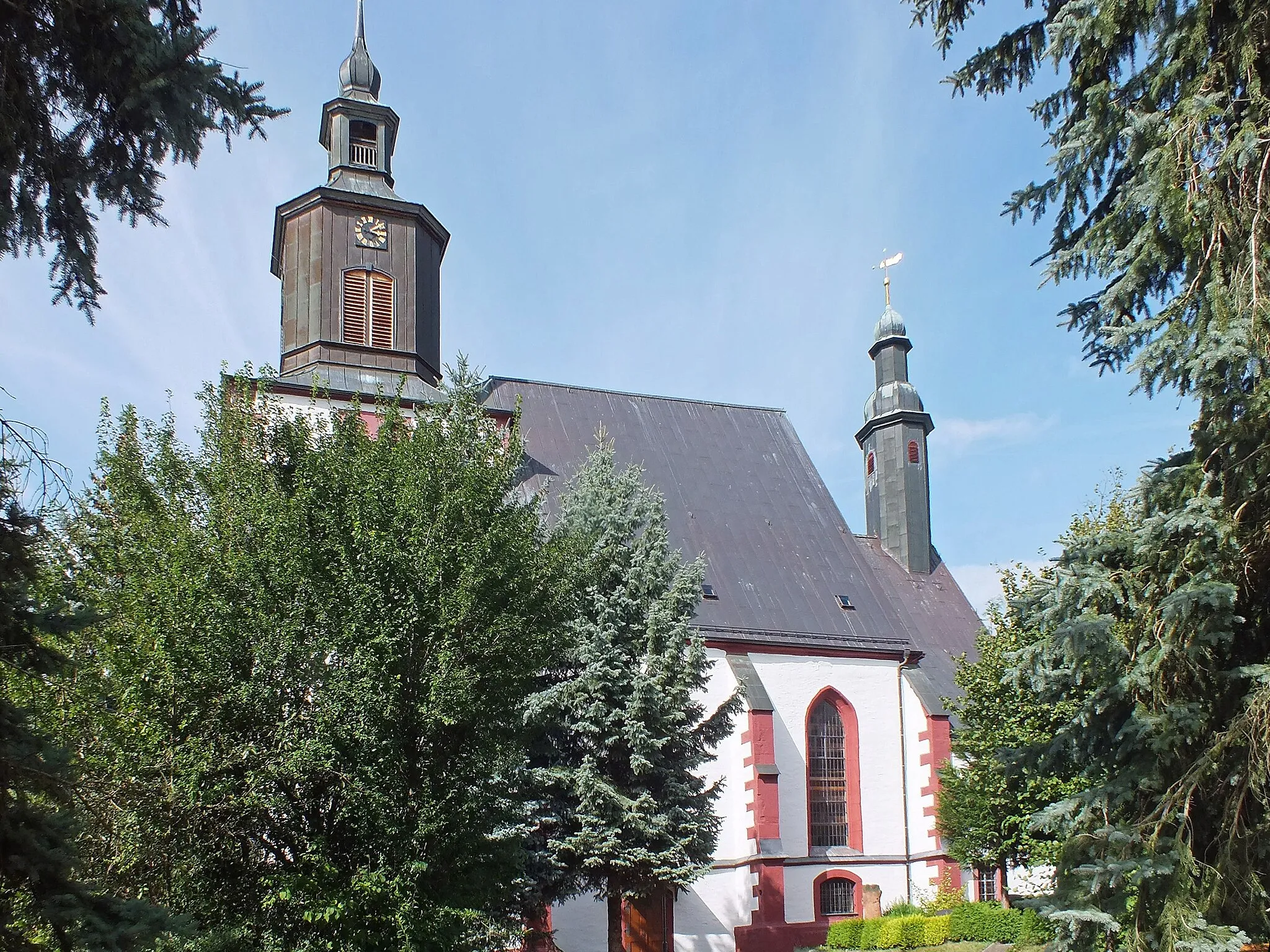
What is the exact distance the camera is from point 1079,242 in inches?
311

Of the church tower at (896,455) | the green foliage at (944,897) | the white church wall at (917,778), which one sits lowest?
the green foliage at (944,897)

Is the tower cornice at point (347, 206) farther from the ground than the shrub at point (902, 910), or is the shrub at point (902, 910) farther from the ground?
the tower cornice at point (347, 206)

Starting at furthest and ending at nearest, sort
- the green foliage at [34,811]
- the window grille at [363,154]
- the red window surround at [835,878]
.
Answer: the window grille at [363,154] < the red window surround at [835,878] < the green foliage at [34,811]

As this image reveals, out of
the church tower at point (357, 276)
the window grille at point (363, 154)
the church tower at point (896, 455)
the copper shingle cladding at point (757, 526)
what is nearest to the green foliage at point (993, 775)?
the copper shingle cladding at point (757, 526)

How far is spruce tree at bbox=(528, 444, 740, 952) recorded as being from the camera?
15797 mm

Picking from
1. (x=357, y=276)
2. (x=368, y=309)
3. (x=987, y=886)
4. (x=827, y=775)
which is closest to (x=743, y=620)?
(x=827, y=775)

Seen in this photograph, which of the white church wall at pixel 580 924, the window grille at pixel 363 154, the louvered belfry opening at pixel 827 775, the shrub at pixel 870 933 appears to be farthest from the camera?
the window grille at pixel 363 154

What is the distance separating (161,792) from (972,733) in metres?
14.0

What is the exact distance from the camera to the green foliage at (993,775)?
758 inches

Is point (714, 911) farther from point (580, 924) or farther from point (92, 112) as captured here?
point (92, 112)

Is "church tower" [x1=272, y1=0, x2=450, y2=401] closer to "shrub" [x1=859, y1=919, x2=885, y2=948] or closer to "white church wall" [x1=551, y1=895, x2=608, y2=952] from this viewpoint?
"white church wall" [x1=551, y1=895, x2=608, y2=952]

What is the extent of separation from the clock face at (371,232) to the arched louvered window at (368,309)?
619mm

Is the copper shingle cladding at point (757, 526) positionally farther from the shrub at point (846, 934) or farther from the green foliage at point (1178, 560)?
the green foliage at point (1178, 560)

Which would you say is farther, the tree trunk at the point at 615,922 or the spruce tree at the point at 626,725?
the tree trunk at the point at 615,922
